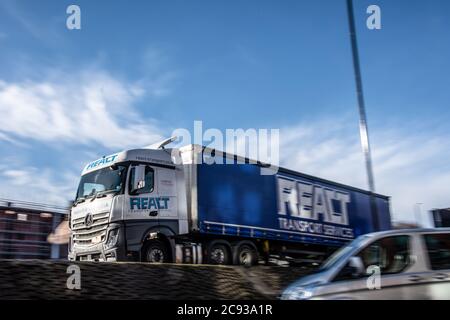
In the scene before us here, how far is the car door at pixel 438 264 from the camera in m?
5.60

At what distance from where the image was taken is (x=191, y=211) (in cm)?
1249

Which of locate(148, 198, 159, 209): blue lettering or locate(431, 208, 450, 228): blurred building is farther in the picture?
locate(431, 208, 450, 228): blurred building

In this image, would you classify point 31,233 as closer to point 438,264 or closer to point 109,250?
point 109,250

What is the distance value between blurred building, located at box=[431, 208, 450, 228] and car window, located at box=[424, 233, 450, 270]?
19.8 meters

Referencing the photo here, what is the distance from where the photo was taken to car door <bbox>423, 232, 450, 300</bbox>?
5.60 m

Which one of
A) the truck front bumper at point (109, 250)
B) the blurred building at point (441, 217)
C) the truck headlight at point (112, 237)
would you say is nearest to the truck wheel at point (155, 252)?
the truck front bumper at point (109, 250)

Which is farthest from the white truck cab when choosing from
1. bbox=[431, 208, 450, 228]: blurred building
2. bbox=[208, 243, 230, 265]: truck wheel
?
bbox=[431, 208, 450, 228]: blurred building

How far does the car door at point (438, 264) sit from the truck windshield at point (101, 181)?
7.45 meters

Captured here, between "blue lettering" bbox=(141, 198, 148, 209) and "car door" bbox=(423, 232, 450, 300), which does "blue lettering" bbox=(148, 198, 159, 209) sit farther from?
"car door" bbox=(423, 232, 450, 300)

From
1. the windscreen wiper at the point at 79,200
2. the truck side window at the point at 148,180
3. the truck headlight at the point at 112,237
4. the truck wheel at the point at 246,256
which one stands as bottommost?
the truck wheel at the point at 246,256

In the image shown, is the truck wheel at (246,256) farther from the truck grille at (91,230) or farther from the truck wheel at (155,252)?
the truck grille at (91,230)

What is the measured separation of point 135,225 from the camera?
11312mm

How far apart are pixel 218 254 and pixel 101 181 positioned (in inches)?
150

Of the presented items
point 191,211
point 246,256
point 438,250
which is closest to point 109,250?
point 191,211
